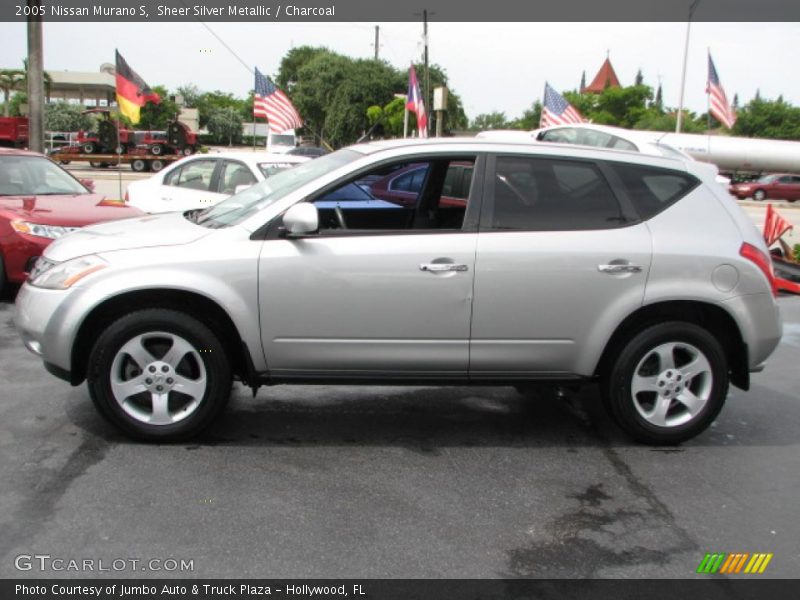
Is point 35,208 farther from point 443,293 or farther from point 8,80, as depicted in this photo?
point 8,80

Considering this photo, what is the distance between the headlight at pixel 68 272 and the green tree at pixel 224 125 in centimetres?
7260

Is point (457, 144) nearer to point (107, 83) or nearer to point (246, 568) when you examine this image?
point (246, 568)

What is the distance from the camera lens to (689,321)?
489 centimetres

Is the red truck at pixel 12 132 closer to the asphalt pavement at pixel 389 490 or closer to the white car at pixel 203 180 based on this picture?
the white car at pixel 203 180

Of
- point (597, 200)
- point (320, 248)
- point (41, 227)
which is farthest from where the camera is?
point (41, 227)

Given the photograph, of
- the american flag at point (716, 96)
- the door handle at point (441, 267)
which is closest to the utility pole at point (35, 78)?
the door handle at point (441, 267)

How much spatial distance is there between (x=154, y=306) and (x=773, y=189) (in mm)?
40038

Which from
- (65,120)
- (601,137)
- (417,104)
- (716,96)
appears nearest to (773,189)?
(716,96)

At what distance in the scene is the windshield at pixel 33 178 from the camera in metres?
8.93

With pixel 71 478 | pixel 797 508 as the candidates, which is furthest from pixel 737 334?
pixel 71 478

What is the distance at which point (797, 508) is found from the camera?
4121 millimetres

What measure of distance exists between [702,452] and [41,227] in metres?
6.30

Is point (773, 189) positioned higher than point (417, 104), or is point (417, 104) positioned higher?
point (417, 104)

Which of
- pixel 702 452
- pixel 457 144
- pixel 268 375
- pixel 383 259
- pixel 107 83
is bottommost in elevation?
pixel 702 452
